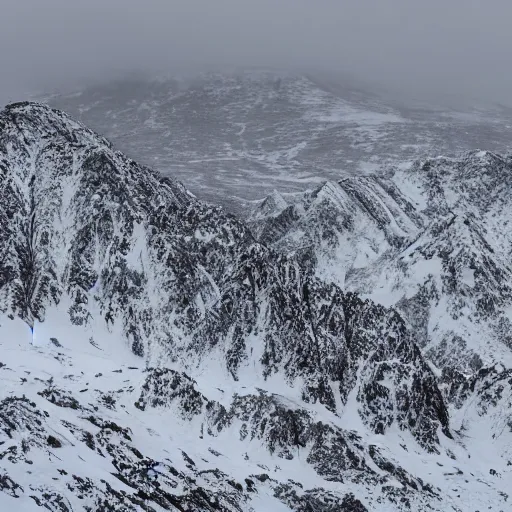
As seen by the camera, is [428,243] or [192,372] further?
[428,243]

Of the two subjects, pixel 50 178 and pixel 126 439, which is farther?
pixel 50 178

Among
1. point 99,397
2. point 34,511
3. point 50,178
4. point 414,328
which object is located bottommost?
point 414,328

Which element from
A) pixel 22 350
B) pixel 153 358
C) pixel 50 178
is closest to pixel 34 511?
pixel 22 350

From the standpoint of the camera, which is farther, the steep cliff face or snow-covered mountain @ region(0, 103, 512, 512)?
the steep cliff face

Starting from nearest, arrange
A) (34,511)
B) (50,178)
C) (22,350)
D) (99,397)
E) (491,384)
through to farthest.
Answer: (34,511) < (99,397) < (22,350) < (491,384) < (50,178)

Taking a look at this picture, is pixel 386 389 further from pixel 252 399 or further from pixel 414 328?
pixel 414 328

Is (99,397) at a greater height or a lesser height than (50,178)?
lesser

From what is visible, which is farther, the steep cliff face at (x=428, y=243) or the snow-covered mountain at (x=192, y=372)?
the steep cliff face at (x=428, y=243)

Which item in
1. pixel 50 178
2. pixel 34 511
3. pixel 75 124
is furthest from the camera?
pixel 75 124
